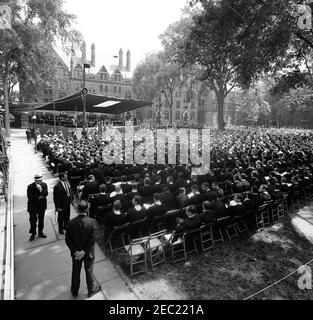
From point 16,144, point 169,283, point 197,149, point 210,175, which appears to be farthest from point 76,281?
point 16,144

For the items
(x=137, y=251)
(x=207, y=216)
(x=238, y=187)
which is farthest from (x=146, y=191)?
(x=238, y=187)

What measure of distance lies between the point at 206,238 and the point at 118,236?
266 cm

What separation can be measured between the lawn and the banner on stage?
73.0ft

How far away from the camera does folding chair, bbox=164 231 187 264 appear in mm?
6194

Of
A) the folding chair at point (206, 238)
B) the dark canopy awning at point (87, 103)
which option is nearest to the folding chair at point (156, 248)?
the folding chair at point (206, 238)

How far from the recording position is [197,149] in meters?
→ 17.5

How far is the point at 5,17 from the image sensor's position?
21625 mm

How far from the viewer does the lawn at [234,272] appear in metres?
5.33

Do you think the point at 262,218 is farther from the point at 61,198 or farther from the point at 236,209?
the point at 61,198

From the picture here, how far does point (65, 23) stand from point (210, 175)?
2583 cm

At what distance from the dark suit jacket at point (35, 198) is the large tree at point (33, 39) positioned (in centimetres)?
2111

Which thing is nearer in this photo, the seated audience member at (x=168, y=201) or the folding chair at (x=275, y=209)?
the seated audience member at (x=168, y=201)

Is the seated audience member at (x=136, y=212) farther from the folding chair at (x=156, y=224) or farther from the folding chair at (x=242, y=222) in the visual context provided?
the folding chair at (x=242, y=222)
